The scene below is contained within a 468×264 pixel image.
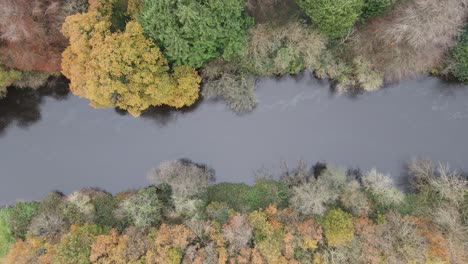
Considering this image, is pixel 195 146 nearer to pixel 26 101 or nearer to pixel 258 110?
pixel 258 110

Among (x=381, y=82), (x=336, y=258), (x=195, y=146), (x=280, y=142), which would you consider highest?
(x=195, y=146)

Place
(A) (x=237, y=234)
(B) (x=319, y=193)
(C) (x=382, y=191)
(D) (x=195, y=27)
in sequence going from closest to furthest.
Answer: (D) (x=195, y=27) < (A) (x=237, y=234) < (B) (x=319, y=193) < (C) (x=382, y=191)

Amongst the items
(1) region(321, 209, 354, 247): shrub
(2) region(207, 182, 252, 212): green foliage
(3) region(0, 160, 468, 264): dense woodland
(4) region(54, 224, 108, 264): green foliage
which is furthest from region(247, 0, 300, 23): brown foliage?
(4) region(54, 224, 108, 264): green foliage

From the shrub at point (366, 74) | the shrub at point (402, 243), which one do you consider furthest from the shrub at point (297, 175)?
the shrub at point (366, 74)

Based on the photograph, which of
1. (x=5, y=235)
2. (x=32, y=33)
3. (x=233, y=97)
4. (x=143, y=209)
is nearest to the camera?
(x=32, y=33)

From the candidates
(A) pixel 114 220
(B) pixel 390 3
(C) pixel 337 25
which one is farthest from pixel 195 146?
(B) pixel 390 3

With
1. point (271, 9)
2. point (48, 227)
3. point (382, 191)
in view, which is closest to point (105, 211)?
point (48, 227)

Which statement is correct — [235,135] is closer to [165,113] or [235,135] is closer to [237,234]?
[165,113]
